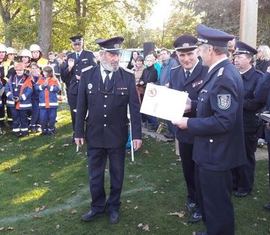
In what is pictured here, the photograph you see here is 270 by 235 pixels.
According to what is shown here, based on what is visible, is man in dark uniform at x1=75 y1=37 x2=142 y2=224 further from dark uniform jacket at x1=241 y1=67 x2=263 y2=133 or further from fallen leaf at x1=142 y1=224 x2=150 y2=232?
dark uniform jacket at x1=241 y1=67 x2=263 y2=133

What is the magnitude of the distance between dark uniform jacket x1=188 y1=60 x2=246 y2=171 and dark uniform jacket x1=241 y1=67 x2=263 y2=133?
182cm

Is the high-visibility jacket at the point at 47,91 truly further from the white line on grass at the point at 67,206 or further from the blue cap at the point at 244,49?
the blue cap at the point at 244,49

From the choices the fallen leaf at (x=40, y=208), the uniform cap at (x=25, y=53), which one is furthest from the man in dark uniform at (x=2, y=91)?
the fallen leaf at (x=40, y=208)

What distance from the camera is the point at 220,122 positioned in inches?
149

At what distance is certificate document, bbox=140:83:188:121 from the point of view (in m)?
4.33

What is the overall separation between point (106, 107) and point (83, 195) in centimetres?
187

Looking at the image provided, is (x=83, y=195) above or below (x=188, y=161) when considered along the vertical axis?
below

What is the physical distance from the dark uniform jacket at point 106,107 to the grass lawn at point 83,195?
108 cm

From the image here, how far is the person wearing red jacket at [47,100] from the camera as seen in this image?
10.8 meters

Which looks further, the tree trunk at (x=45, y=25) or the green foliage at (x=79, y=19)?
the green foliage at (x=79, y=19)

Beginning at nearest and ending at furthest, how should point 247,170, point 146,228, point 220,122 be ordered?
point 220,122 → point 146,228 → point 247,170

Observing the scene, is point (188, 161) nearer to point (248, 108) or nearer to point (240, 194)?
point (248, 108)

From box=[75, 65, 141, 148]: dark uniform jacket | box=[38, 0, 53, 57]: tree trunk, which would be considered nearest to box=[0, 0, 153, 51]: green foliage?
box=[38, 0, 53, 57]: tree trunk

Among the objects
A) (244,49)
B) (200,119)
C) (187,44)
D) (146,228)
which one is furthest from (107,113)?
(244,49)
